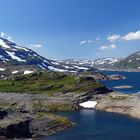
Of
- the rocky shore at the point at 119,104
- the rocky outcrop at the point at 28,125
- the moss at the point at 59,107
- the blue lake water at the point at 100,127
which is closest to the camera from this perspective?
the rocky outcrop at the point at 28,125

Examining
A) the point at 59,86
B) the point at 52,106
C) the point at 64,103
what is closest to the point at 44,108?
the point at 52,106

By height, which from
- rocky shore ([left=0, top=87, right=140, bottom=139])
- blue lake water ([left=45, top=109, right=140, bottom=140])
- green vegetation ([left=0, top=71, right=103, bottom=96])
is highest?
green vegetation ([left=0, top=71, right=103, bottom=96])

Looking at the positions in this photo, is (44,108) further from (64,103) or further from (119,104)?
(119,104)

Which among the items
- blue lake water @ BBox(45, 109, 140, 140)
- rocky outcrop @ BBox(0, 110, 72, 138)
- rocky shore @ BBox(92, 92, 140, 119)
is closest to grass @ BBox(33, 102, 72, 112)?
blue lake water @ BBox(45, 109, 140, 140)

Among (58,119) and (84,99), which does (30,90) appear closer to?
(84,99)

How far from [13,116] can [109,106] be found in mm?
50461

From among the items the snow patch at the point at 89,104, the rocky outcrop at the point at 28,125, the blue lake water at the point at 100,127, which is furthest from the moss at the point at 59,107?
the rocky outcrop at the point at 28,125

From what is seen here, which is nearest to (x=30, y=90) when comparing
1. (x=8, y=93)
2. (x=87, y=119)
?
(x=8, y=93)

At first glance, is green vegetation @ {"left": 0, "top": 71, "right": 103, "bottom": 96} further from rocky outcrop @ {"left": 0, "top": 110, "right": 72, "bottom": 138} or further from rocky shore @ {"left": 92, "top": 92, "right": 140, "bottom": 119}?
rocky outcrop @ {"left": 0, "top": 110, "right": 72, "bottom": 138}

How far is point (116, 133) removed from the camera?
102625 millimetres

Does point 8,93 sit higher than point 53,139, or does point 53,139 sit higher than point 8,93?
point 8,93

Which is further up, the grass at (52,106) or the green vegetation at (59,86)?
the green vegetation at (59,86)

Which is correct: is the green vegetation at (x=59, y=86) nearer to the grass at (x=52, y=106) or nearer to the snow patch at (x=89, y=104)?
the snow patch at (x=89, y=104)

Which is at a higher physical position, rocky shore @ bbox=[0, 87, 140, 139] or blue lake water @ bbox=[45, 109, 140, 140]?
rocky shore @ bbox=[0, 87, 140, 139]
